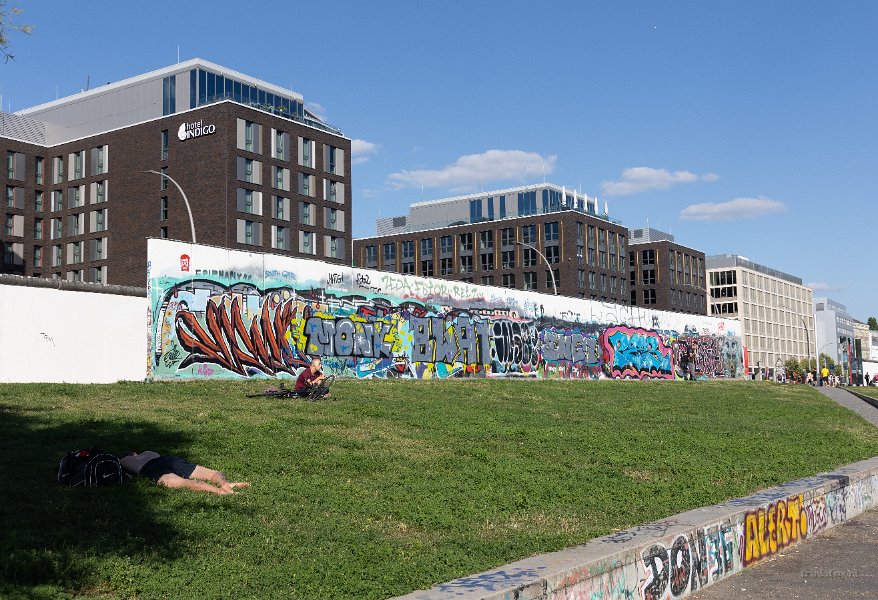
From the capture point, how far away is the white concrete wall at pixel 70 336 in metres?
24.4

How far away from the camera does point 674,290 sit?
12119cm

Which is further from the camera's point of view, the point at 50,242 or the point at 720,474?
the point at 50,242

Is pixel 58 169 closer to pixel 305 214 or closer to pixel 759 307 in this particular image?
pixel 305 214

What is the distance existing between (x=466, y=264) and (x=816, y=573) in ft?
335

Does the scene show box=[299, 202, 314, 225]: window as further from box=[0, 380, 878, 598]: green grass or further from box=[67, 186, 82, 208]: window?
box=[0, 380, 878, 598]: green grass

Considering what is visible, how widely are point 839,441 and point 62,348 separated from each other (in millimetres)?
21125

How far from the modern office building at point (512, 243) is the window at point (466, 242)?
0.13m

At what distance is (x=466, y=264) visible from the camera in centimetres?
10956

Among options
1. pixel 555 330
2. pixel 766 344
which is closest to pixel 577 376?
pixel 555 330

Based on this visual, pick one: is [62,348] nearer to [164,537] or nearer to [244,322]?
[244,322]

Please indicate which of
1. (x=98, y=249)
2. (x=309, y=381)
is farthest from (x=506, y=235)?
(x=309, y=381)

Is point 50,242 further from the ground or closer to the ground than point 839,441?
further from the ground

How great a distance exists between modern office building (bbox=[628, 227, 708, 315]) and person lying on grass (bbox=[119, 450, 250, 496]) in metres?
113

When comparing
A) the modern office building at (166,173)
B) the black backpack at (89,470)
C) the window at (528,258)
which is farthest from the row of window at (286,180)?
the black backpack at (89,470)
